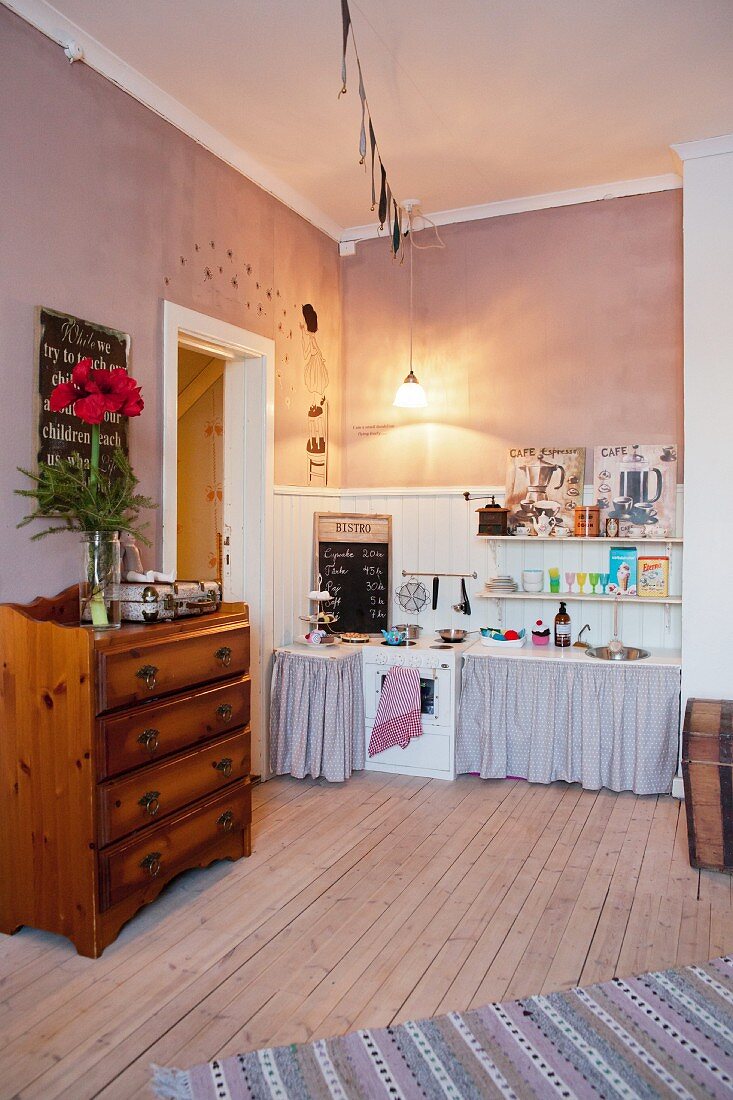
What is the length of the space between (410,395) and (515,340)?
68 cm

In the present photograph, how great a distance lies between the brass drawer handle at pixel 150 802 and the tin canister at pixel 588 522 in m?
2.51

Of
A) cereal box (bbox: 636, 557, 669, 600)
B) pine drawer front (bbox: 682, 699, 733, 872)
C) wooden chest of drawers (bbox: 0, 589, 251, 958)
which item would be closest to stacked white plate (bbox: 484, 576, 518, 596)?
cereal box (bbox: 636, 557, 669, 600)

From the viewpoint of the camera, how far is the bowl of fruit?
13.9ft

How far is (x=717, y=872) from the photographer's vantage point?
303 cm

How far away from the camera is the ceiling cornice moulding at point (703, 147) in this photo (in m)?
3.65

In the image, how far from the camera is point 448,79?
323 centimetres

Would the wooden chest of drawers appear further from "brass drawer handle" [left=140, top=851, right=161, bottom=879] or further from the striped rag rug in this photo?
the striped rag rug

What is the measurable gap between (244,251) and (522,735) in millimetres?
2758

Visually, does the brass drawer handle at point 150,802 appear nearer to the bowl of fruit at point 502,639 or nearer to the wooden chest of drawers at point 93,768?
the wooden chest of drawers at point 93,768

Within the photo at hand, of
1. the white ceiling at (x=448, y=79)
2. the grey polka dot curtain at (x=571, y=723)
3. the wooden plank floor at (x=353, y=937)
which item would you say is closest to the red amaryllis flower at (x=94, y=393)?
the white ceiling at (x=448, y=79)

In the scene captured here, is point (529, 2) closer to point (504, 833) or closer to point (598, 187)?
point (598, 187)

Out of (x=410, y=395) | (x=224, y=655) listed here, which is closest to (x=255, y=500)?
(x=410, y=395)

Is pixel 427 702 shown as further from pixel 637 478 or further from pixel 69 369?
pixel 69 369

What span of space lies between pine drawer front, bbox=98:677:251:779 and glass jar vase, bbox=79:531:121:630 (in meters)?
0.33
